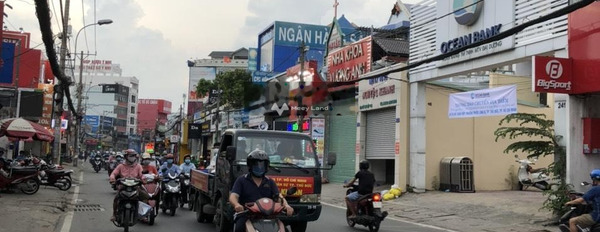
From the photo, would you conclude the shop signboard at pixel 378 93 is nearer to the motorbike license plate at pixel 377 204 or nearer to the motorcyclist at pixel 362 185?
the motorcyclist at pixel 362 185

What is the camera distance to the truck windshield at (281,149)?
9.98 meters

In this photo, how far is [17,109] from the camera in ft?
106

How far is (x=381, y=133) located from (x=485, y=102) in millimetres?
8124

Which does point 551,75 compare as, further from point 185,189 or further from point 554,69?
point 185,189

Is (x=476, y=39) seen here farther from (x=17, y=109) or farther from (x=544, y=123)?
(x=17, y=109)

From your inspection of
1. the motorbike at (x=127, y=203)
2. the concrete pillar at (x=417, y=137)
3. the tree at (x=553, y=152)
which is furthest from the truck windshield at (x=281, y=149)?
the concrete pillar at (x=417, y=137)

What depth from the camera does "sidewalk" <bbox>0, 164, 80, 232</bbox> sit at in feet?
35.4

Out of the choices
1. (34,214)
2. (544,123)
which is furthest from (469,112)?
(34,214)

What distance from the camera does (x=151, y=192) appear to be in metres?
11.8

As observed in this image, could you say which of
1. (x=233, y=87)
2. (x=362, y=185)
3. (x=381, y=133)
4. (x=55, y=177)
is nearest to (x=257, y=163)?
(x=362, y=185)

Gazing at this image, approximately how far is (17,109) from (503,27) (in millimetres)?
27667

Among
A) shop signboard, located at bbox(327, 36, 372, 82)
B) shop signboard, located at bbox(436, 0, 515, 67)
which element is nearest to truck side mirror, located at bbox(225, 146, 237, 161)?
shop signboard, located at bbox(436, 0, 515, 67)

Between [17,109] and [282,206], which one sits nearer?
[282,206]

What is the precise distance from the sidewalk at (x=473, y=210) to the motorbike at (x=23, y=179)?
1031cm
